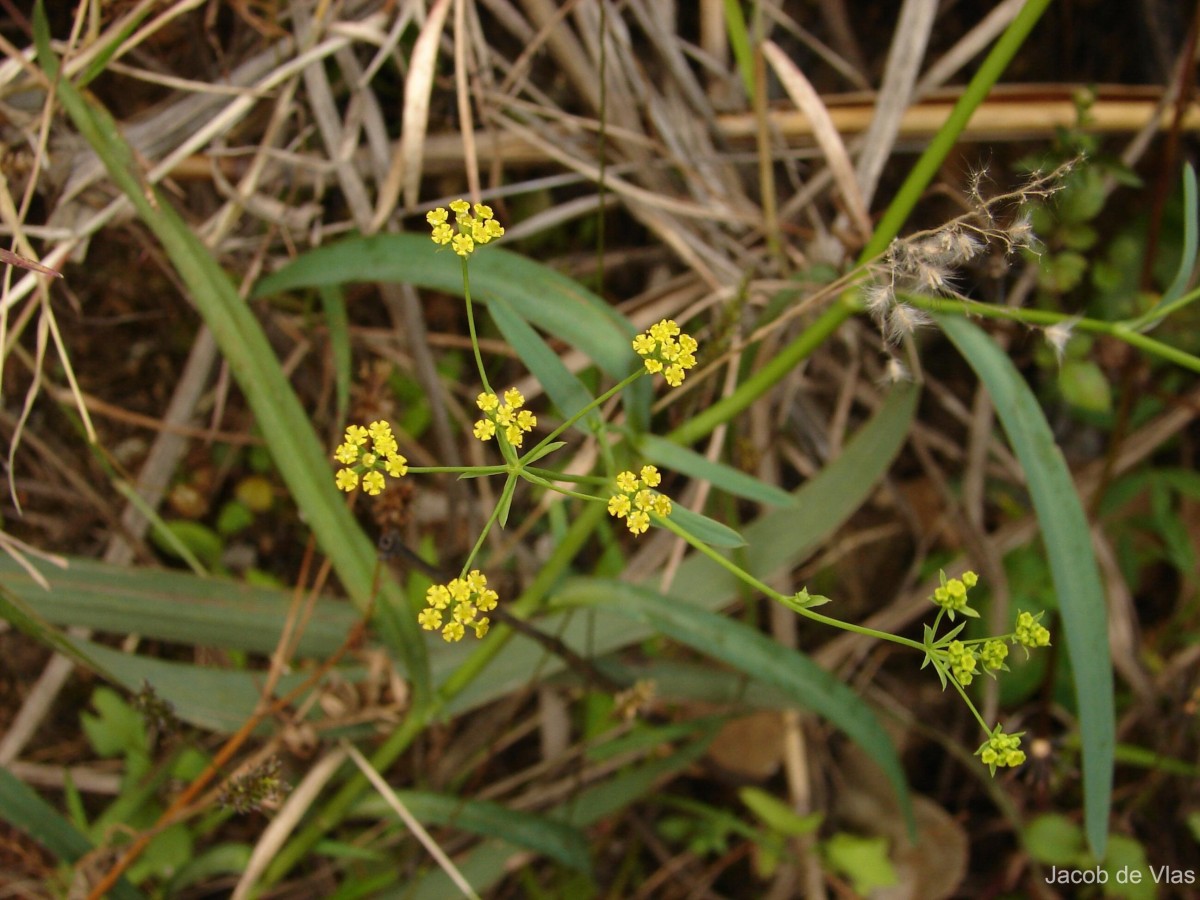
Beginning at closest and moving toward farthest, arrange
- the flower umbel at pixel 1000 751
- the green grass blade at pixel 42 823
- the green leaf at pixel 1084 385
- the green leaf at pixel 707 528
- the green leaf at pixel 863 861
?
the flower umbel at pixel 1000 751 → the green leaf at pixel 707 528 → the green grass blade at pixel 42 823 → the green leaf at pixel 1084 385 → the green leaf at pixel 863 861


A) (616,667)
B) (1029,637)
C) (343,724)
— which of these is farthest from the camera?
(616,667)

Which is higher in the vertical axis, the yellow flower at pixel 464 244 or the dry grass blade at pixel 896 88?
the dry grass blade at pixel 896 88

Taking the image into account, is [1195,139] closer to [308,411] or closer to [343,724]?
[308,411]

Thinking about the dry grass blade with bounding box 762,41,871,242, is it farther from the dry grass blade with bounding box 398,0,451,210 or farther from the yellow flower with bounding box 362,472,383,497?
the yellow flower with bounding box 362,472,383,497

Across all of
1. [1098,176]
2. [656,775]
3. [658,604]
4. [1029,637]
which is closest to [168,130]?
[658,604]

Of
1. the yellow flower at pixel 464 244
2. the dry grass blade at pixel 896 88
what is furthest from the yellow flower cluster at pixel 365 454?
the dry grass blade at pixel 896 88

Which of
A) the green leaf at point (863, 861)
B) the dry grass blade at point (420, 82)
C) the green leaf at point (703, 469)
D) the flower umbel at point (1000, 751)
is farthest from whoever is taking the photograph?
the green leaf at point (863, 861)

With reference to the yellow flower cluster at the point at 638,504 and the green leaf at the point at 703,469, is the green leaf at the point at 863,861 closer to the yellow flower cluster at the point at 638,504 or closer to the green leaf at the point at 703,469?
the green leaf at the point at 703,469
